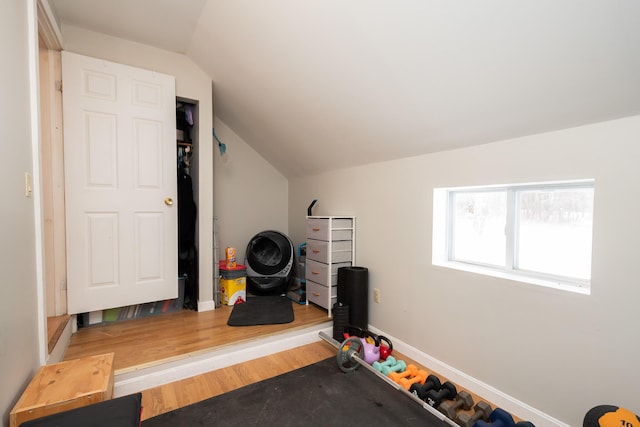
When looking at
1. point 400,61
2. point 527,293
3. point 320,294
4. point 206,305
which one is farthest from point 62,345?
point 527,293

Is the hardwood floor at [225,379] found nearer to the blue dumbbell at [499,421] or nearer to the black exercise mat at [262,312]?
the black exercise mat at [262,312]

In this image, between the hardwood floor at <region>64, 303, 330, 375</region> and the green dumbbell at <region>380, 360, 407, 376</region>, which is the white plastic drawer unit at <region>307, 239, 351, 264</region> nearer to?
the hardwood floor at <region>64, 303, 330, 375</region>

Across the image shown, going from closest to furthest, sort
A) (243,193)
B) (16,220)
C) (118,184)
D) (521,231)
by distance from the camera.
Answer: (16,220) < (521,231) < (118,184) < (243,193)

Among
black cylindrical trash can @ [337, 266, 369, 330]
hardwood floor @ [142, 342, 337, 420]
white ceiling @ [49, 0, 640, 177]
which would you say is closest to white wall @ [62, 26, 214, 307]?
white ceiling @ [49, 0, 640, 177]

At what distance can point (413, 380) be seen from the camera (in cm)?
184

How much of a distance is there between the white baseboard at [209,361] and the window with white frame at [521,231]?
1312 millimetres

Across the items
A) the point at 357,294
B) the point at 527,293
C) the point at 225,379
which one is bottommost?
the point at 225,379

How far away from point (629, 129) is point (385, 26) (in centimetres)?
120

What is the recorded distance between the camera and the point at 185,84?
2.68 metres

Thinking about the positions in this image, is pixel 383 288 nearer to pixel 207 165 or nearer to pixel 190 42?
pixel 207 165

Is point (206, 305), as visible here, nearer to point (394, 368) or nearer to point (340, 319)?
point (340, 319)

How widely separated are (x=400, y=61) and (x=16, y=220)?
2009 mm

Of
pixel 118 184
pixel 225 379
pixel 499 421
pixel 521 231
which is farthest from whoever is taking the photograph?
pixel 118 184

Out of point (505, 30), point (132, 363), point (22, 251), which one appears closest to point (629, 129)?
point (505, 30)
